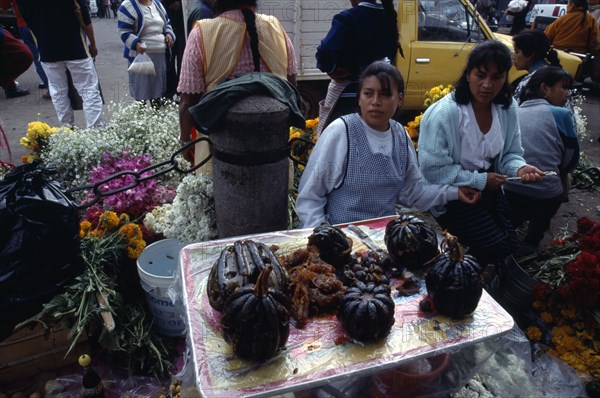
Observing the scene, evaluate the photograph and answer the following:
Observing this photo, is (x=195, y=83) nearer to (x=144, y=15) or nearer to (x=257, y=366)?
(x=257, y=366)

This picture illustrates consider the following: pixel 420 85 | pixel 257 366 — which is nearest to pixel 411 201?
pixel 257 366

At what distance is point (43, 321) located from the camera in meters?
2.50

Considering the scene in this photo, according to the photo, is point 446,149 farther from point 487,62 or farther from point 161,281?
point 161,281

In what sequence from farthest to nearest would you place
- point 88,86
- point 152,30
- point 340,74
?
point 152,30 < point 88,86 < point 340,74

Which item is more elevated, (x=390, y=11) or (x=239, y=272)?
(x=390, y=11)

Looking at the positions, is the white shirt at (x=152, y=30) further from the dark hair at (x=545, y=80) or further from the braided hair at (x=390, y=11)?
the dark hair at (x=545, y=80)

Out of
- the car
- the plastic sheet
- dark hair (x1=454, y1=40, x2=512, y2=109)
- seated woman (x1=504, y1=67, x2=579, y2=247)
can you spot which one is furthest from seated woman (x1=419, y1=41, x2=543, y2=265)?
the car

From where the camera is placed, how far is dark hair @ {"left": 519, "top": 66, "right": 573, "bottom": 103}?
145 inches

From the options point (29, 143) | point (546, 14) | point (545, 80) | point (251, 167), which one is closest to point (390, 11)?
point (545, 80)

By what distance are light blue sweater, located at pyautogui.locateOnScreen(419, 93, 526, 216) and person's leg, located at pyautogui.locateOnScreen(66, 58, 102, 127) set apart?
4.25m

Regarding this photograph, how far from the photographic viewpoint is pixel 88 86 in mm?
5266

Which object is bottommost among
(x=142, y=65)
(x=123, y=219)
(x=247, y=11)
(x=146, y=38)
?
(x=123, y=219)

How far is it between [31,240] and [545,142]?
12.4ft

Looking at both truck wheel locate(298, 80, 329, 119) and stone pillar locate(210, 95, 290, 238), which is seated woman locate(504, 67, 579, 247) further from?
truck wheel locate(298, 80, 329, 119)
